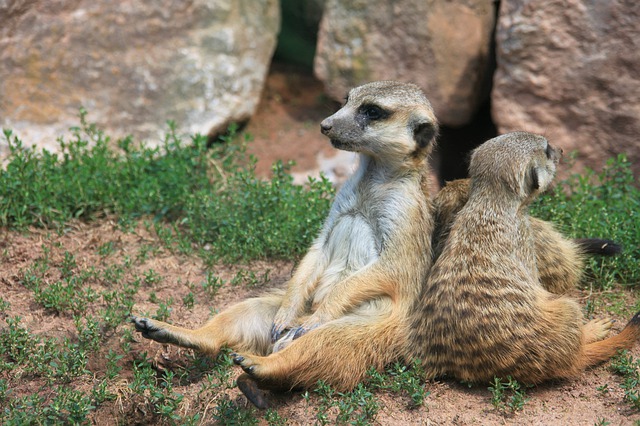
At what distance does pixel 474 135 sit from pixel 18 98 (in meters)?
4.34

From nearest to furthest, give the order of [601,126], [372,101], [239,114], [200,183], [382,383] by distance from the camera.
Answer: [382,383] → [372,101] → [200,183] → [601,126] → [239,114]

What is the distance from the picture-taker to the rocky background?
21.3 ft

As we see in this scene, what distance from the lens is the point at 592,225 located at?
5.37 meters

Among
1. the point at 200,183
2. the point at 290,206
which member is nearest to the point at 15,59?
the point at 200,183

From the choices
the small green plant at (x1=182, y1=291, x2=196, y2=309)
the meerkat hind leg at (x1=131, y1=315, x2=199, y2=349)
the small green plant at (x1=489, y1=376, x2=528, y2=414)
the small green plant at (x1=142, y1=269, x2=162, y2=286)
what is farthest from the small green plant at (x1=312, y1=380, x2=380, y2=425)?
the small green plant at (x1=142, y1=269, x2=162, y2=286)

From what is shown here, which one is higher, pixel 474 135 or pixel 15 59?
pixel 15 59

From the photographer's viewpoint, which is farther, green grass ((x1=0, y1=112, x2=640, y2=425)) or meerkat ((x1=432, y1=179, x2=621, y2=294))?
meerkat ((x1=432, y1=179, x2=621, y2=294))

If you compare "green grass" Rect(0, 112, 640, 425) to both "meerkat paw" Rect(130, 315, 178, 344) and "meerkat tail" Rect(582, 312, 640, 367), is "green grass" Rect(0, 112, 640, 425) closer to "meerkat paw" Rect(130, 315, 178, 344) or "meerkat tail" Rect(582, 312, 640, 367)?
"meerkat tail" Rect(582, 312, 640, 367)

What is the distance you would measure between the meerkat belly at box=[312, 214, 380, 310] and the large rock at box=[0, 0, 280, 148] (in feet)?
9.60

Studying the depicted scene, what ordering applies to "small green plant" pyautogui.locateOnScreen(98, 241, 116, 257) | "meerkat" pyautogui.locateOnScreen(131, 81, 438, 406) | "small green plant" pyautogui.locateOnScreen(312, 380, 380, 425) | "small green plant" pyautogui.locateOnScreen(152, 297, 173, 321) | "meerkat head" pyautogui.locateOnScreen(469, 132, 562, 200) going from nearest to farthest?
"small green plant" pyautogui.locateOnScreen(312, 380, 380, 425) < "meerkat" pyautogui.locateOnScreen(131, 81, 438, 406) < "meerkat head" pyautogui.locateOnScreen(469, 132, 562, 200) < "small green plant" pyautogui.locateOnScreen(152, 297, 173, 321) < "small green plant" pyautogui.locateOnScreen(98, 241, 116, 257)

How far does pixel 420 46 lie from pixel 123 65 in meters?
2.74

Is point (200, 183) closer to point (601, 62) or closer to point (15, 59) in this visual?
point (15, 59)

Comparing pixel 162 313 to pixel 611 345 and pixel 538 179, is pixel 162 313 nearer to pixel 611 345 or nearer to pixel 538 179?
pixel 538 179

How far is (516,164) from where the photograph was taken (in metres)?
4.09
